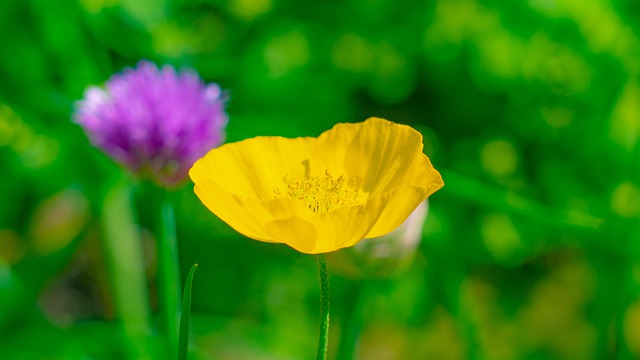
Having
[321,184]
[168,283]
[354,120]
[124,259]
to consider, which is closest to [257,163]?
[321,184]

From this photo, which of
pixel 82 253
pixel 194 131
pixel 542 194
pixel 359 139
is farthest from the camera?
pixel 82 253

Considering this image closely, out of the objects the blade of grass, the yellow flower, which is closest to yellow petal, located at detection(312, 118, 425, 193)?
the yellow flower

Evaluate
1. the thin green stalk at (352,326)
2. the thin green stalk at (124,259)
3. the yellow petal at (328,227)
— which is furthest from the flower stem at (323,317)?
the thin green stalk at (124,259)

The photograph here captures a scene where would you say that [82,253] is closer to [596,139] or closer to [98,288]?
[98,288]

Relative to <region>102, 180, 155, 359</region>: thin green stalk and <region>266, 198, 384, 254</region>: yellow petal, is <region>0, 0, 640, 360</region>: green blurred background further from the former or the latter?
<region>266, 198, 384, 254</region>: yellow petal

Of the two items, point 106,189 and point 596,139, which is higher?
point 596,139

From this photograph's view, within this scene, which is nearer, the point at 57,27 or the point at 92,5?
the point at 92,5

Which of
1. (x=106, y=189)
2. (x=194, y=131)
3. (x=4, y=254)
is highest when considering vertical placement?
(x=194, y=131)

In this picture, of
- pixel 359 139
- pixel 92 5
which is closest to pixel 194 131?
pixel 359 139
